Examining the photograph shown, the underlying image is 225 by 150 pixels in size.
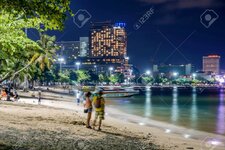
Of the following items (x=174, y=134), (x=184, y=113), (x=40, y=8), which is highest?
(x=40, y=8)

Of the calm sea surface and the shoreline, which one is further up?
the shoreline

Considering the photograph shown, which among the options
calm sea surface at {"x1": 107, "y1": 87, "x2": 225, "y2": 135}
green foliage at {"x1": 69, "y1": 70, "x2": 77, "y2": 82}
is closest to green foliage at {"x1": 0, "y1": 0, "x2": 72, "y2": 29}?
calm sea surface at {"x1": 107, "y1": 87, "x2": 225, "y2": 135}

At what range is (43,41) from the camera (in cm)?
7188

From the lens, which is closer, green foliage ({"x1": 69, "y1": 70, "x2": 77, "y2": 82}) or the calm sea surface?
the calm sea surface

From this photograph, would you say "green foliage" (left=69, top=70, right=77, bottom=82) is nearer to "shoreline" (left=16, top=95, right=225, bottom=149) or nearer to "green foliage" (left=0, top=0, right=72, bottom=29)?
→ "shoreline" (left=16, top=95, right=225, bottom=149)

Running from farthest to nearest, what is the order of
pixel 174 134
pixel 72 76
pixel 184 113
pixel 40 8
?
pixel 72 76 → pixel 184 113 → pixel 174 134 → pixel 40 8

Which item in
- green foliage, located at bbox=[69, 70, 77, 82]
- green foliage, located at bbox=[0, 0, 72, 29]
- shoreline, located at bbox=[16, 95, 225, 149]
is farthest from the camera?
green foliage, located at bbox=[69, 70, 77, 82]

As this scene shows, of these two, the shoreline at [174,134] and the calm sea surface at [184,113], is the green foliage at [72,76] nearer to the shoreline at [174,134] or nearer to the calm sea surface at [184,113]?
the calm sea surface at [184,113]

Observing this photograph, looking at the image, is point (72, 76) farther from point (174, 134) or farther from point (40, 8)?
point (40, 8)

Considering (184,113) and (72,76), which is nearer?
(184,113)

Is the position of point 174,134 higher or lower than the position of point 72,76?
lower

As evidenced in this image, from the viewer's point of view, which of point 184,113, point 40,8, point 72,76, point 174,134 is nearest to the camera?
point 40,8

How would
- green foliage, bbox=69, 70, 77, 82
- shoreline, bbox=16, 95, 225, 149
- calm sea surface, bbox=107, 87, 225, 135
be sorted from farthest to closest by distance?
green foliage, bbox=69, 70, 77, 82 → calm sea surface, bbox=107, 87, 225, 135 → shoreline, bbox=16, 95, 225, 149

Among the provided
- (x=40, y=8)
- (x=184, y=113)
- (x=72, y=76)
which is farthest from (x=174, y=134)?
(x=72, y=76)
